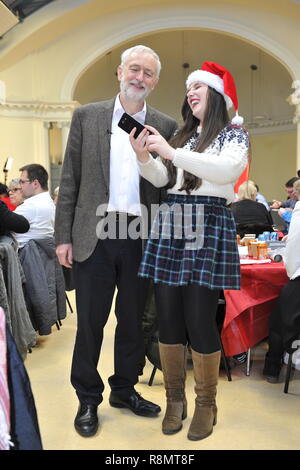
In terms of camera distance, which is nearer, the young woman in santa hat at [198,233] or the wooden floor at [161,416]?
the young woman in santa hat at [198,233]

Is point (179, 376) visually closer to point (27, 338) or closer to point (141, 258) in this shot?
point (141, 258)

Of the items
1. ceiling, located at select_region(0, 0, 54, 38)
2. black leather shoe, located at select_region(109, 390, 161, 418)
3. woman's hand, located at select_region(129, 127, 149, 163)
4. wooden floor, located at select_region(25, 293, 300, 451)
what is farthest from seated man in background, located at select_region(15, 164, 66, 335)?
ceiling, located at select_region(0, 0, 54, 38)

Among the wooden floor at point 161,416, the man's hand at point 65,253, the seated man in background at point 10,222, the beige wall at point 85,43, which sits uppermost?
the beige wall at point 85,43

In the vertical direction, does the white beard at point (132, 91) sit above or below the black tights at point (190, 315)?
above

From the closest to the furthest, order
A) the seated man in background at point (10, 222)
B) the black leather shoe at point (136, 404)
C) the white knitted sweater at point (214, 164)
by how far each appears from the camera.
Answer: the white knitted sweater at point (214, 164) < the black leather shoe at point (136, 404) < the seated man in background at point (10, 222)

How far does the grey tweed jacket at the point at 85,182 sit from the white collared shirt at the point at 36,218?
4.85 ft

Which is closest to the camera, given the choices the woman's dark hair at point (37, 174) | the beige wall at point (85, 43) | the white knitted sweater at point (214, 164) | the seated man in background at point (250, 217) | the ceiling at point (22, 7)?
the white knitted sweater at point (214, 164)

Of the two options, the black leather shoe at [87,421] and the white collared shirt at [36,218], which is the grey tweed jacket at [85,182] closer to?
the black leather shoe at [87,421]

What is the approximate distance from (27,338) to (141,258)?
1.23 meters

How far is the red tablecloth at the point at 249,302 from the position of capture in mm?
2660

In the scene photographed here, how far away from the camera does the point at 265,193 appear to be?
43.3 ft

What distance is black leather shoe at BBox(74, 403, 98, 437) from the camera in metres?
2.04

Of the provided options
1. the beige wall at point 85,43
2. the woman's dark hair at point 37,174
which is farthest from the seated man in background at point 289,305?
the beige wall at point 85,43

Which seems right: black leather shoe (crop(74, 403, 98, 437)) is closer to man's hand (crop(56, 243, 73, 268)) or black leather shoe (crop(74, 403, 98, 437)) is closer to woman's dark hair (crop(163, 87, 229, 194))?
man's hand (crop(56, 243, 73, 268))
